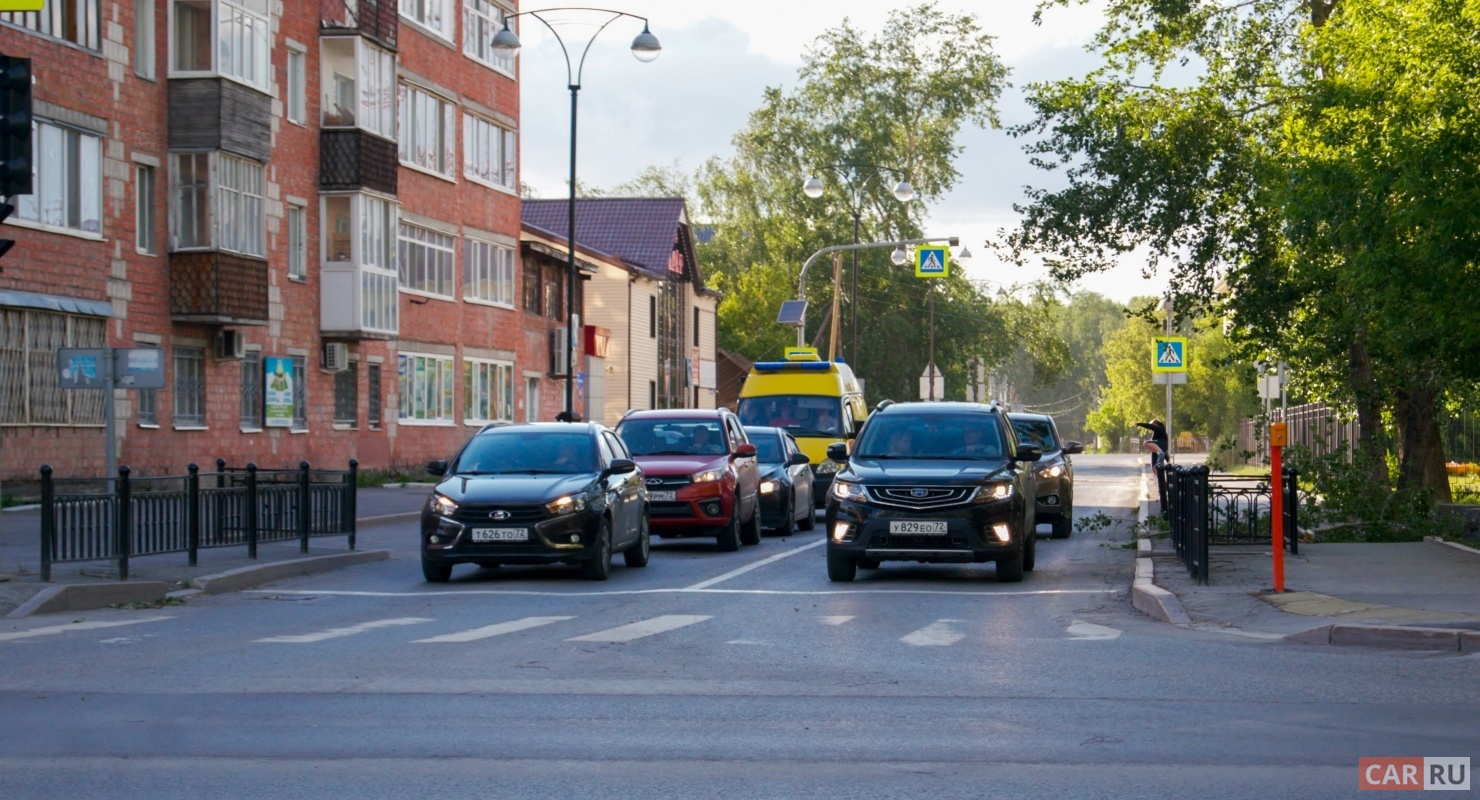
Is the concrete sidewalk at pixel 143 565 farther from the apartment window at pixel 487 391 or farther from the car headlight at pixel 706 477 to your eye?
the apartment window at pixel 487 391

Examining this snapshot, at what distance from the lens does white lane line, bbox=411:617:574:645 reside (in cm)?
1278

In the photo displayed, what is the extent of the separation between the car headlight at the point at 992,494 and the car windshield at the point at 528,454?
12.8 ft

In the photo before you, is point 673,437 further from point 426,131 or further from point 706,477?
point 426,131

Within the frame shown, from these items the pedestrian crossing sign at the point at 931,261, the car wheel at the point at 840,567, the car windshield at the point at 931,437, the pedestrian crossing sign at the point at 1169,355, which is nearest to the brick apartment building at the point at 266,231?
the pedestrian crossing sign at the point at 931,261

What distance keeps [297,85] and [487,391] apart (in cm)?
1326

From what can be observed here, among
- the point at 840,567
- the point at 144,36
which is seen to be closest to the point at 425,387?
the point at 144,36

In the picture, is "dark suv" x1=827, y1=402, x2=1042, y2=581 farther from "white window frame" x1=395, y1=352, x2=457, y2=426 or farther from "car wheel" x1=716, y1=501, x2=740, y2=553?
"white window frame" x1=395, y1=352, x2=457, y2=426

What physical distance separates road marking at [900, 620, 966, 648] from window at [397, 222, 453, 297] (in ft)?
103

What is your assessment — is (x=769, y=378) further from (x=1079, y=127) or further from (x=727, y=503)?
(x=727, y=503)

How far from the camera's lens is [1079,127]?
3105cm

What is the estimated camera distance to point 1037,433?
27969 millimetres

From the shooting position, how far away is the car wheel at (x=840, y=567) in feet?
58.4

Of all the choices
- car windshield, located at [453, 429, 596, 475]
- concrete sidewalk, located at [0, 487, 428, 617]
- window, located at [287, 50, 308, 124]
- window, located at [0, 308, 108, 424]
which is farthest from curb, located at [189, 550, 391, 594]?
window, located at [287, 50, 308, 124]

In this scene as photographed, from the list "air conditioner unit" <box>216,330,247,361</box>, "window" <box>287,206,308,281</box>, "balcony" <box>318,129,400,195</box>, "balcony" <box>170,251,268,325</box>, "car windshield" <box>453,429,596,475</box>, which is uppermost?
"balcony" <box>318,129,400,195</box>
